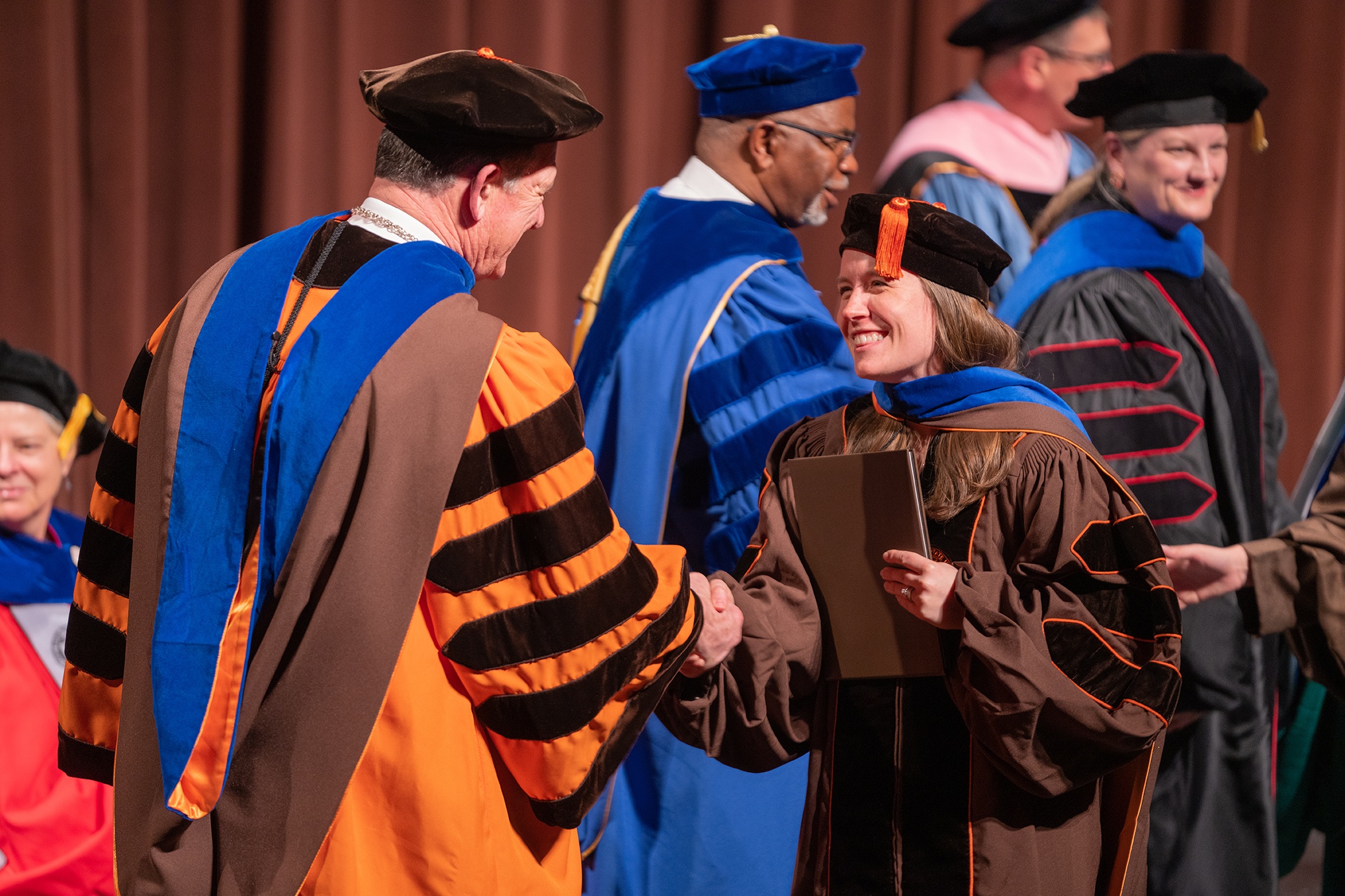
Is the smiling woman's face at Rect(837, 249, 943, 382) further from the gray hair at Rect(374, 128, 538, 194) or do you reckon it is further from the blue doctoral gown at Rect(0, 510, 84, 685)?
the blue doctoral gown at Rect(0, 510, 84, 685)

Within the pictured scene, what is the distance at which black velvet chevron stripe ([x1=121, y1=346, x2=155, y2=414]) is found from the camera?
174cm

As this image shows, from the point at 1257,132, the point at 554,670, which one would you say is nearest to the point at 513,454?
the point at 554,670

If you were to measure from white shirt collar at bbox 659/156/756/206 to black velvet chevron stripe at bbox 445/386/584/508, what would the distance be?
1.56 m

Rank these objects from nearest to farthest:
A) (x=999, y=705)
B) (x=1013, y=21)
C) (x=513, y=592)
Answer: (x=513, y=592), (x=999, y=705), (x=1013, y=21)

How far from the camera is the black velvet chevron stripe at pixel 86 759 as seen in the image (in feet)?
5.81

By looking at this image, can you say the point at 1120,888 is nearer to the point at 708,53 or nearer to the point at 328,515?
the point at 328,515

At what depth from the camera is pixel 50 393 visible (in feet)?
10.1

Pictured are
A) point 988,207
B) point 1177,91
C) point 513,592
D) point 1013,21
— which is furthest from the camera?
point 1013,21

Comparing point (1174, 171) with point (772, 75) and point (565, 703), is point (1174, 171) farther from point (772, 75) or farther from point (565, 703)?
point (565, 703)

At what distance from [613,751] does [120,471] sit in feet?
2.63

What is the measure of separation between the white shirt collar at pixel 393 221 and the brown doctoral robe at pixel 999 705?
Result: 715 millimetres

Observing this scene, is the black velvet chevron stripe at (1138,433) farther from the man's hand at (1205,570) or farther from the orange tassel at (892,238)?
the orange tassel at (892,238)

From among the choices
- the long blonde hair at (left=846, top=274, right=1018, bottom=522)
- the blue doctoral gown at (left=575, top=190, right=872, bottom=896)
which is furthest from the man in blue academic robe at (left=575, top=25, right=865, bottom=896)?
the long blonde hair at (left=846, top=274, right=1018, bottom=522)

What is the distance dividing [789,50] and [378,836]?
2.16 metres
